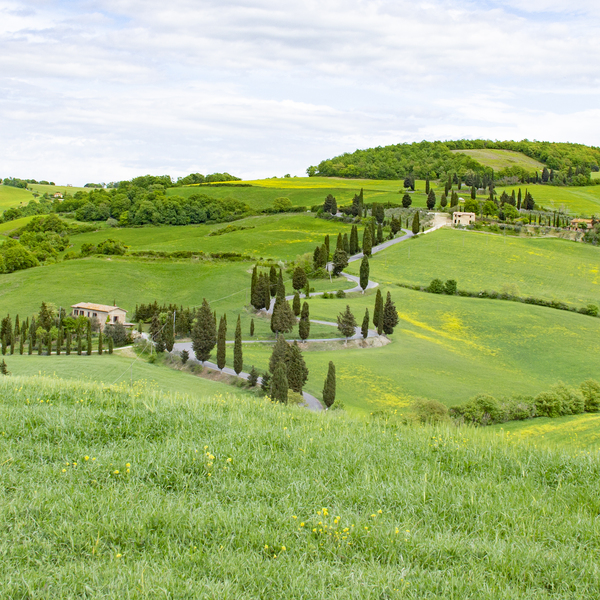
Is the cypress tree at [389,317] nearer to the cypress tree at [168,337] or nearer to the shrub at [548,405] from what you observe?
the shrub at [548,405]

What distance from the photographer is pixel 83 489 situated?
601 cm

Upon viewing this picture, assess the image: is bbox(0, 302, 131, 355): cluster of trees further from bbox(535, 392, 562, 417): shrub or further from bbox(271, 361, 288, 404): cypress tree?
bbox(535, 392, 562, 417): shrub

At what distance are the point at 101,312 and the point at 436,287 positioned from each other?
54512mm

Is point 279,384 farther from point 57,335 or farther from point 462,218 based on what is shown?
point 462,218

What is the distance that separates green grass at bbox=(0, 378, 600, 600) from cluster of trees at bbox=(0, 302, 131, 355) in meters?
60.1

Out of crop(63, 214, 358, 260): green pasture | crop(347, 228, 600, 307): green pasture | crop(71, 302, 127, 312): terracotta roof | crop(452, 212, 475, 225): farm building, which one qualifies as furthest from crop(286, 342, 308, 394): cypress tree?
crop(452, 212, 475, 225): farm building

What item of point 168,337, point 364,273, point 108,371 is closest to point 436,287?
point 364,273

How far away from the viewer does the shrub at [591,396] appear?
4922cm

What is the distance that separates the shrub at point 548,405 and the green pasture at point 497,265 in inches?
1966

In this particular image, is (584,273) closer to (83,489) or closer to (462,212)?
(462,212)

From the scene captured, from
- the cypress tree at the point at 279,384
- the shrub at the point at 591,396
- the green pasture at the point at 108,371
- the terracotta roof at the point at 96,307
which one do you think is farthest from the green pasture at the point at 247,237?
the cypress tree at the point at 279,384

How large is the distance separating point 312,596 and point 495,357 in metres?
69.4

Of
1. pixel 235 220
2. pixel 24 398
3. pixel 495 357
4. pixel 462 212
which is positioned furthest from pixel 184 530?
pixel 235 220

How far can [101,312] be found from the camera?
8350 centimetres
